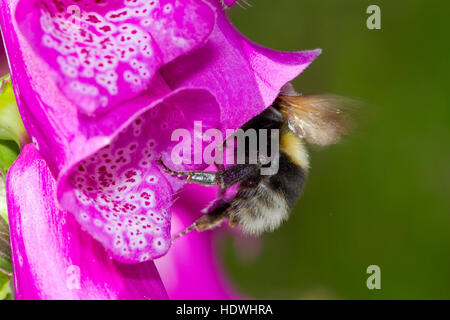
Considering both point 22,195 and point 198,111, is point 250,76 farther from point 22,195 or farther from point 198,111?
point 22,195

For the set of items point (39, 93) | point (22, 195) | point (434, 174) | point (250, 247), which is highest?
point (39, 93)

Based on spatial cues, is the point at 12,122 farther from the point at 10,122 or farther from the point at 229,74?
the point at 229,74

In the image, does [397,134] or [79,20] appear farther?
[397,134]

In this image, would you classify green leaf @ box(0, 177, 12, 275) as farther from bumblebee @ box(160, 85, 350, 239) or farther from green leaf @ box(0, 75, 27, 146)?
bumblebee @ box(160, 85, 350, 239)

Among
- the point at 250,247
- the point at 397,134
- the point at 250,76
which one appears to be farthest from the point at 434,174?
the point at 250,76

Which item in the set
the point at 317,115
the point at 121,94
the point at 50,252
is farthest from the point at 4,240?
the point at 317,115

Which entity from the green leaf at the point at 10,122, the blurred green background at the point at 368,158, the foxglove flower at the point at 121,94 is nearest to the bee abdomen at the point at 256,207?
the foxglove flower at the point at 121,94
